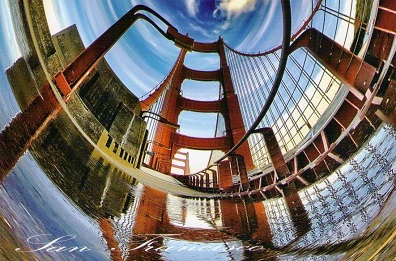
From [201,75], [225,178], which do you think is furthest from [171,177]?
[201,75]

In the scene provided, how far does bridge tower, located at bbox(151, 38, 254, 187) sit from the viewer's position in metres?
0.75

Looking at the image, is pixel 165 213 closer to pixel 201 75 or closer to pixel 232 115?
pixel 232 115

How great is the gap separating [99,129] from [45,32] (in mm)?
224

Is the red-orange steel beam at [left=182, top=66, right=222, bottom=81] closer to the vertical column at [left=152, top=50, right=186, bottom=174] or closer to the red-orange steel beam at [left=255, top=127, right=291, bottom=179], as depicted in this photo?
the vertical column at [left=152, top=50, right=186, bottom=174]

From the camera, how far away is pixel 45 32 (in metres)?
0.62

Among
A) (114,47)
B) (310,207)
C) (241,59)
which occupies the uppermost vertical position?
(241,59)

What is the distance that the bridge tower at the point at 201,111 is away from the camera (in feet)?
2.45

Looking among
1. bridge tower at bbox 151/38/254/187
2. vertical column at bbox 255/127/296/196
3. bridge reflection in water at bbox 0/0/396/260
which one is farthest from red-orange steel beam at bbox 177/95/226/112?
vertical column at bbox 255/127/296/196

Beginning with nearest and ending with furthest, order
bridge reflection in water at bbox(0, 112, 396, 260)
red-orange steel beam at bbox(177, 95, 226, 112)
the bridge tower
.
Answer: bridge reflection in water at bbox(0, 112, 396, 260) → the bridge tower → red-orange steel beam at bbox(177, 95, 226, 112)

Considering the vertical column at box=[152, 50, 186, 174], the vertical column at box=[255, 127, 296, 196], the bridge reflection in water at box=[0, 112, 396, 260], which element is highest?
the vertical column at box=[152, 50, 186, 174]

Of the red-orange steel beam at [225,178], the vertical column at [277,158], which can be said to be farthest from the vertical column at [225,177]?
the vertical column at [277,158]

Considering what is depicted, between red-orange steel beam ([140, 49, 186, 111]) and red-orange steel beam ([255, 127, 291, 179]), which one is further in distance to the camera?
red-orange steel beam ([140, 49, 186, 111])

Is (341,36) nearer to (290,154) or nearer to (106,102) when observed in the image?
(290,154)

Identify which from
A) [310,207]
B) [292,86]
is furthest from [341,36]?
[310,207]
